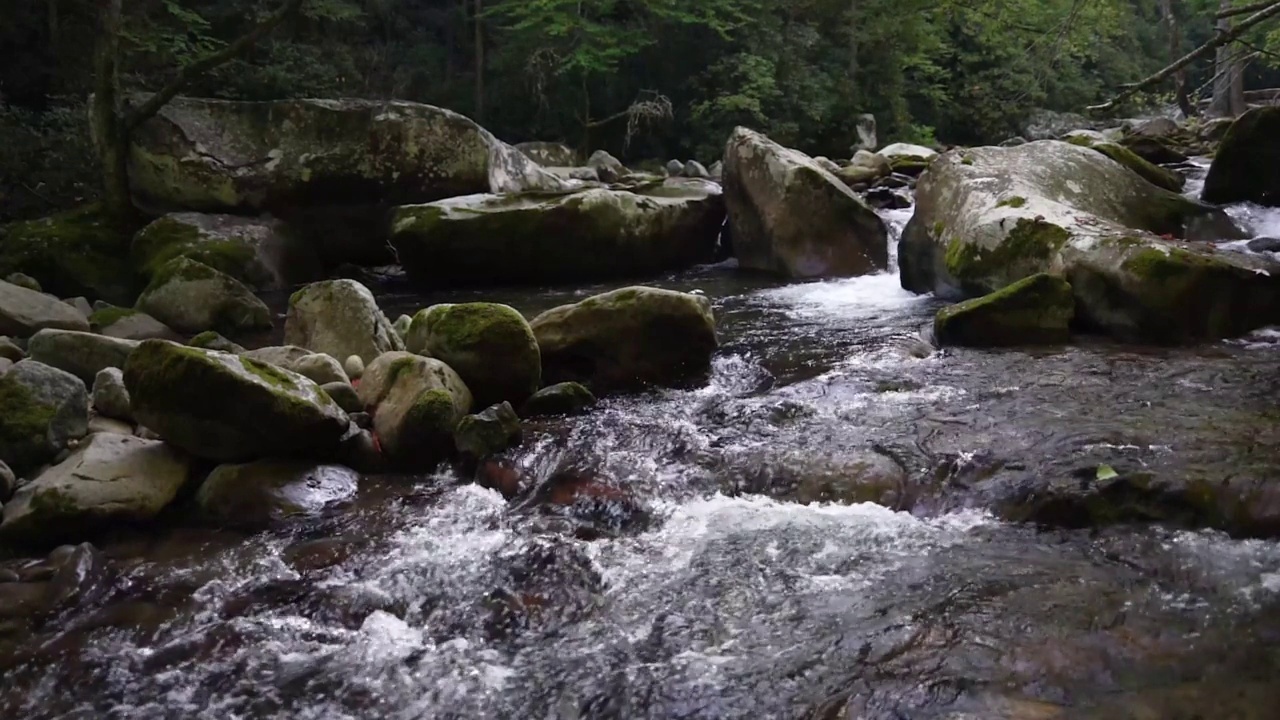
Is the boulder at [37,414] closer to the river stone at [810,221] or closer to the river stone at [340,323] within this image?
the river stone at [340,323]

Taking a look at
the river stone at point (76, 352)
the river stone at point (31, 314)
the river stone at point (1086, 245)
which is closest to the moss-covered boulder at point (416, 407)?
the river stone at point (76, 352)

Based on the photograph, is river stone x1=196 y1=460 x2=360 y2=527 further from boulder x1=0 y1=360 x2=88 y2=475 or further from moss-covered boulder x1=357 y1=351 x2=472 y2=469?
boulder x1=0 y1=360 x2=88 y2=475

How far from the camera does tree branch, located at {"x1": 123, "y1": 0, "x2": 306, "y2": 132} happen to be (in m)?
10.5

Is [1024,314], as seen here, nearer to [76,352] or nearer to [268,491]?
[268,491]

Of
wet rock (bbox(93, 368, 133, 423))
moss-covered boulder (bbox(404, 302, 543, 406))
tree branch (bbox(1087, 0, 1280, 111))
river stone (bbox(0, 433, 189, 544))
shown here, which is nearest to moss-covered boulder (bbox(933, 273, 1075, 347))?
tree branch (bbox(1087, 0, 1280, 111))

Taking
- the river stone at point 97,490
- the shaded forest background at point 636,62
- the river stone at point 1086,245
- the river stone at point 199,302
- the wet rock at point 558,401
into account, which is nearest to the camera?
the river stone at point 97,490

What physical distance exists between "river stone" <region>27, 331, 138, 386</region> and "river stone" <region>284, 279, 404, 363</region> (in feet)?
4.32

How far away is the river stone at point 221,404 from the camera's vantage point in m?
5.03

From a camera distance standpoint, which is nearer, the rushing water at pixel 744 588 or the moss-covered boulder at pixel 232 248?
the rushing water at pixel 744 588

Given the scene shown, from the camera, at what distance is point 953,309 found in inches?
301

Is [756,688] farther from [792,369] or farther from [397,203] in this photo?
[397,203]

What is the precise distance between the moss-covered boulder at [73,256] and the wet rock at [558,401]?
5988 millimetres

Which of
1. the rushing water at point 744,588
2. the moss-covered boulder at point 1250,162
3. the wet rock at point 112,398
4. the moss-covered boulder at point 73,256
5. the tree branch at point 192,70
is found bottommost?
the rushing water at point 744,588

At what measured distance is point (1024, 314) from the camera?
24.5 ft
